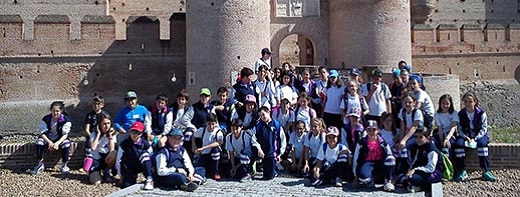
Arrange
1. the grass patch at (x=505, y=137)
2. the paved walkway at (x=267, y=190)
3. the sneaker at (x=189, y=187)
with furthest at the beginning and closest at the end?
the grass patch at (x=505, y=137) < the sneaker at (x=189, y=187) < the paved walkway at (x=267, y=190)

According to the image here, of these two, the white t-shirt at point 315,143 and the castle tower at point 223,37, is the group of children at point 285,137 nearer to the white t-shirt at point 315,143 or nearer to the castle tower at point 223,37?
the white t-shirt at point 315,143

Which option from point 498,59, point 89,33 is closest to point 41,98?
point 89,33

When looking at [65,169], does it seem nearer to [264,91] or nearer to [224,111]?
[224,111]

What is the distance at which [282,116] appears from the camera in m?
8.84

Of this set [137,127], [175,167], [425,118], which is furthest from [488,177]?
[137,127]

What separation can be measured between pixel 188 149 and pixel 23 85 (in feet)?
34.4

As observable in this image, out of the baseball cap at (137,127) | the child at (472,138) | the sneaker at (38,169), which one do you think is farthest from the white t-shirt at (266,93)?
the sneaker at (38,169)

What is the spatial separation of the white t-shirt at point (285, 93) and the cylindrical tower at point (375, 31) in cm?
851

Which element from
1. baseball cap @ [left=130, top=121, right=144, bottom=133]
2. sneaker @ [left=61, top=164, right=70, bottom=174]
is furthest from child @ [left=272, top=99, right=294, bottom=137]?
sneaker @ [left=61, top=164, right=70, bottom=174]

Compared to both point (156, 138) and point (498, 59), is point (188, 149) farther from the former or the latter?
point (498, 59)

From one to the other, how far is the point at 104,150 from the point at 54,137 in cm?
113

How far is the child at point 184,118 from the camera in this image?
8.43 m

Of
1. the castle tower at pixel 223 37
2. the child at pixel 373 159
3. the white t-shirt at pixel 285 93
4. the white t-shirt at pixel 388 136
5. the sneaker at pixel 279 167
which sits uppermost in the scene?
the castle tower at pixel 223 37

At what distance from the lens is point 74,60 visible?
17344mm
